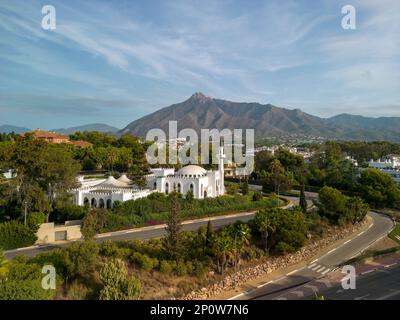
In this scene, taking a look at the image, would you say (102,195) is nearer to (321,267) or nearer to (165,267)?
(165,267)

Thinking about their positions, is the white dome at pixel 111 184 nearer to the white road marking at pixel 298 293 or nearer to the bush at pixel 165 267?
the bush at pixel 165 267

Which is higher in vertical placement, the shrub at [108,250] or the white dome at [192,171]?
the white dome at [192,171]

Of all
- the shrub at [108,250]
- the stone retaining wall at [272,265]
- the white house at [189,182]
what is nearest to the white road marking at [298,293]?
the stone retaining wall at [272,265]

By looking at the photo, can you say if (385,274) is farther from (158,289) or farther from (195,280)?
(158,289)

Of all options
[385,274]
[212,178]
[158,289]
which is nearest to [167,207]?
[212,178]

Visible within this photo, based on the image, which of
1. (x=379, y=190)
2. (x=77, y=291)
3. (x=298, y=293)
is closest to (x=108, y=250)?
(x=77, y=291)

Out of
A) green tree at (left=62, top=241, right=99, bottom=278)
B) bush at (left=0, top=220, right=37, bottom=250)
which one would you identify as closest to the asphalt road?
green tree at (left=62, top=241, right=99, bottom=278)

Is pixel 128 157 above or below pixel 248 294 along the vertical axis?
above
